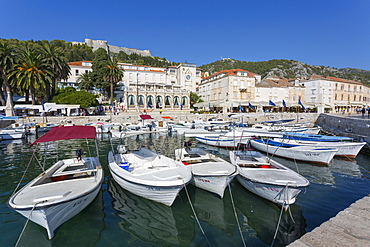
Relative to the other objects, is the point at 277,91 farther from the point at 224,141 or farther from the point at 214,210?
the point at 214,210

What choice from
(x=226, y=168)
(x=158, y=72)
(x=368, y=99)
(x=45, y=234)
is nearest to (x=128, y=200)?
(x=45, y=234)

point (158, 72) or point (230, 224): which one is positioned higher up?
point (158, 72)

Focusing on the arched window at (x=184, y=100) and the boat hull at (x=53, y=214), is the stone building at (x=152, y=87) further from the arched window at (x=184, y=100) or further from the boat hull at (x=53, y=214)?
the boat hull at (x=53, y=214)

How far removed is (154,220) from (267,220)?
4239 millimetres

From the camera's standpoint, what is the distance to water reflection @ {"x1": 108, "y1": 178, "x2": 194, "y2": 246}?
6.18 metres

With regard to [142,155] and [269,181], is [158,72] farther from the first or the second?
[269,181]

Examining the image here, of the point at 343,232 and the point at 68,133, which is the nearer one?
the point at 343,232

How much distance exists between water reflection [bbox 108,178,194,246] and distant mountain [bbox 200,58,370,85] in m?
122

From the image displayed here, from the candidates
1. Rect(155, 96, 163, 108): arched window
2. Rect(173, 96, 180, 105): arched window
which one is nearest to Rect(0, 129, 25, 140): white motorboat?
Rect(155, 96, 163, 108): arched window

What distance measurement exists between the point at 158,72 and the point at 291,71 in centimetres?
10616

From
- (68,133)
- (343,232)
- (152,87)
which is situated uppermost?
(152,87)

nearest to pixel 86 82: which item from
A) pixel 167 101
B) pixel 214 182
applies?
pixel 167 101

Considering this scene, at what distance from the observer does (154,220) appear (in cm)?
706

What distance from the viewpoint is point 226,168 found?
887 centimetres
